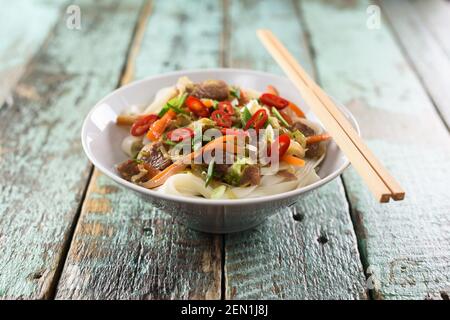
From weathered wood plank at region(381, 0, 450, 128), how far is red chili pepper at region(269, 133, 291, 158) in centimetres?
125

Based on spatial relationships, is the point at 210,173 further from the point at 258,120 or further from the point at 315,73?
the point at 315,73

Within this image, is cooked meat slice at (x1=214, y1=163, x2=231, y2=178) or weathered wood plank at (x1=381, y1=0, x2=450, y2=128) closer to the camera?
cooked meat slice at (x1=214, y1=163, x2=231, y2=178)

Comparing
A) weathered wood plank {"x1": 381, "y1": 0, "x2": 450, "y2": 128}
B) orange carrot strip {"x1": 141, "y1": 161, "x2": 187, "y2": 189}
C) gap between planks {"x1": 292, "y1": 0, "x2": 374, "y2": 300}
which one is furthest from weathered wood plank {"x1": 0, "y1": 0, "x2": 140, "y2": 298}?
weathered wood plank {"x1": 381, "y1": 0, "x2": 450, "y2": 128}

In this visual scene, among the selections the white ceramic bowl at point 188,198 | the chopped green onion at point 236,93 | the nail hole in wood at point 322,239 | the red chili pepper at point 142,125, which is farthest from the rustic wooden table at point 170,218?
the chopped green onion at point 236,93

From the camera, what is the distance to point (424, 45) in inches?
136

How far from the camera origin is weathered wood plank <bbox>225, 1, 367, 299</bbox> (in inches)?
65.2

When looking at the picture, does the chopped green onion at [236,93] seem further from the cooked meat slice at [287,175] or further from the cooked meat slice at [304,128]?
the cooked meat slice at [287,175]

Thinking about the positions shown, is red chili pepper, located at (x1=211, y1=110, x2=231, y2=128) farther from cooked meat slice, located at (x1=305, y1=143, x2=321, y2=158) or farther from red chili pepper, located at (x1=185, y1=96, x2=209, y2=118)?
cooked meat slice, located at (x1=305, y1=143, x2=321, y2=158)

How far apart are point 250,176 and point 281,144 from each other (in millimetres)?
155

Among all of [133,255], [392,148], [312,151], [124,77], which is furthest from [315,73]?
[133,255]

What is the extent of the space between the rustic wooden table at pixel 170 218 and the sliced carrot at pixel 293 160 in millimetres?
274

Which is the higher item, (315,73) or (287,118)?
(287,118)
